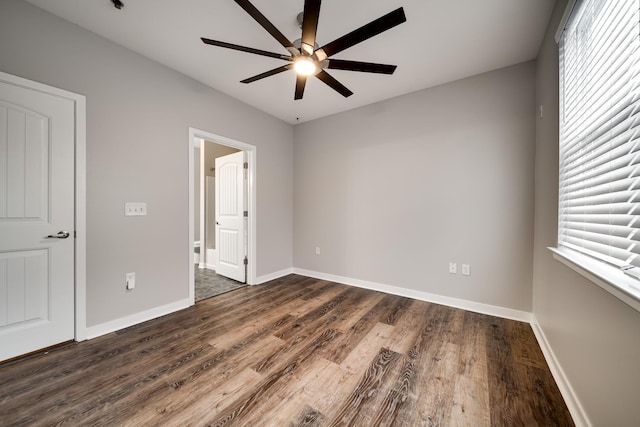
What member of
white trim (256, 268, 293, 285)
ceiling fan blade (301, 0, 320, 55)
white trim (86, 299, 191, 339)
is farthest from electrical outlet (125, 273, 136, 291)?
ceiling fan blade (301, 0, 320, 55)

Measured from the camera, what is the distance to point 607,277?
3.18 feet

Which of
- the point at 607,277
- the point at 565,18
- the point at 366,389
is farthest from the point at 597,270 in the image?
the point at 565,18

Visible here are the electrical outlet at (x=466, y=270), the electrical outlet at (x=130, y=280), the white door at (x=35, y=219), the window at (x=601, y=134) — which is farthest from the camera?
the electrical outlet at (x=466, y=270)

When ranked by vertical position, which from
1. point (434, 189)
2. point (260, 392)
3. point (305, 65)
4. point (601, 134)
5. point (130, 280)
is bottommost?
point (260, 392)

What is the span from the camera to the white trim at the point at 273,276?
355cm

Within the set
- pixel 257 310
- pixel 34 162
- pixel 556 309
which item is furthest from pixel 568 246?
pixel 34 162

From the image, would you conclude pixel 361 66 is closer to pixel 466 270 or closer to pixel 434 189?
pixel 434 189

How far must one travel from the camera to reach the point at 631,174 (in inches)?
36.4

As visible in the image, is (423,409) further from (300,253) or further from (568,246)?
(300,253)

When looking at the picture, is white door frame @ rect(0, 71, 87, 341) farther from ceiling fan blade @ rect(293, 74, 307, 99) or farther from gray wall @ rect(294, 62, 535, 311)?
gray wall @ rect(294, 62, 535, 311)

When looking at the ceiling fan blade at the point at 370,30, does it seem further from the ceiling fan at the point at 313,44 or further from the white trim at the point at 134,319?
the white trim at the point at 134,319

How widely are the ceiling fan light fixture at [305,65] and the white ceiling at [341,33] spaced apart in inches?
16.3

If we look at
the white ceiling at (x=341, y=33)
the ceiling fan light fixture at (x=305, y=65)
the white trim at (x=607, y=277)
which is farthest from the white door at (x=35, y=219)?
the white trim at (x=607, y=277)

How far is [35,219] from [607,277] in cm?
355
